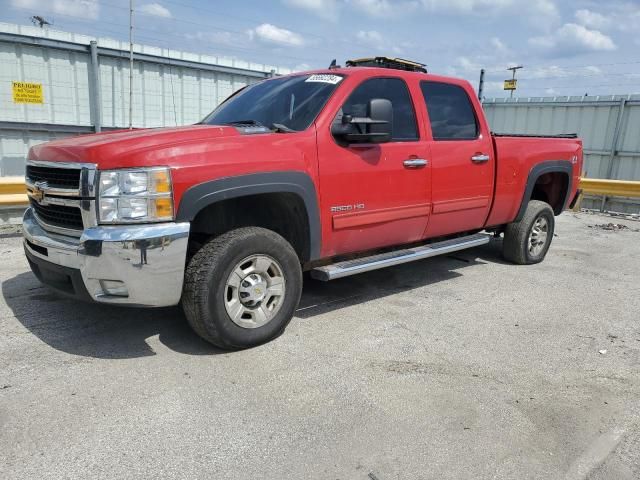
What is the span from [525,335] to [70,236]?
3.47 metres

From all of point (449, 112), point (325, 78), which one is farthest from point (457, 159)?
point (325, 78)

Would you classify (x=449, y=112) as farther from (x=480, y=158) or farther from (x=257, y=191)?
(x=257, y=191)

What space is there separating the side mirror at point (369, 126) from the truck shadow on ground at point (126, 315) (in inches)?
60.8

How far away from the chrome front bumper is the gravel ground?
0.51 meters

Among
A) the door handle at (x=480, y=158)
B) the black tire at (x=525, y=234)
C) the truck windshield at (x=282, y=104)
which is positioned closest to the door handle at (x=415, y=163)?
the door handle at (x=480, y=158)

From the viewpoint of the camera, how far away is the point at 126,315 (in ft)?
13.6

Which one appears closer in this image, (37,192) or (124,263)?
(124,263)

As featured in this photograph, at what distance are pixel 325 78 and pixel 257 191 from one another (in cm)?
138

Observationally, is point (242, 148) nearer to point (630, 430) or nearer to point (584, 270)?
point (630, 430)

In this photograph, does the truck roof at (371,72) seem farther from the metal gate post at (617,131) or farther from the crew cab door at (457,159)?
the metal gate post at (617,131)

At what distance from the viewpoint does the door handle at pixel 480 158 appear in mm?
5004

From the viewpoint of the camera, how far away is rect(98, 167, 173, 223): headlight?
2996mm

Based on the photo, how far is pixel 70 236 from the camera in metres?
3.30

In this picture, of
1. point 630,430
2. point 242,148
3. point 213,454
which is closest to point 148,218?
point 242,148
